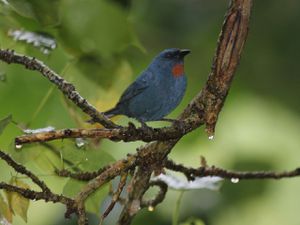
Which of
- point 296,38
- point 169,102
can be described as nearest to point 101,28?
point 169,102

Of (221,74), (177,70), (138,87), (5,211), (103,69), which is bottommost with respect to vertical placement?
(5,211)

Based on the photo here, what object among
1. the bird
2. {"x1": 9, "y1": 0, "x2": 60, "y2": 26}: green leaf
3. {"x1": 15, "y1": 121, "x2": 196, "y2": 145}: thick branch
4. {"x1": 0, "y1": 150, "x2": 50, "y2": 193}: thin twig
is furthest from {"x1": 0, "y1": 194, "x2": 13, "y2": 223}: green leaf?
the bird

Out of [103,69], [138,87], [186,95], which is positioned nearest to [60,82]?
[103,69]

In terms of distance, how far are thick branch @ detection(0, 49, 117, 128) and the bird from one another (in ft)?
1.99

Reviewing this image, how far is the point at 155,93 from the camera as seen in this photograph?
6.73ft

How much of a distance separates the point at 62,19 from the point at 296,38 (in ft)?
5.45

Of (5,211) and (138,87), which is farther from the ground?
(138,87)

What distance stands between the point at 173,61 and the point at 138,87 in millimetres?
161

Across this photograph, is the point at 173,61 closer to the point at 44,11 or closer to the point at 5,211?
the point at 44,11

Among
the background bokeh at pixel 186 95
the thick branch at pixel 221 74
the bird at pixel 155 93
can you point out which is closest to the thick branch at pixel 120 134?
the thick branch at pixel 221 74

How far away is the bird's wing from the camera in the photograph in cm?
204

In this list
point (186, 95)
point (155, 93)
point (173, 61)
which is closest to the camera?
point (155, 93)

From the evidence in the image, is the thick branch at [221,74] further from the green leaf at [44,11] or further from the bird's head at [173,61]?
the bird's head at [173,61]

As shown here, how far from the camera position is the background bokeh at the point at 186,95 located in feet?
5.16
